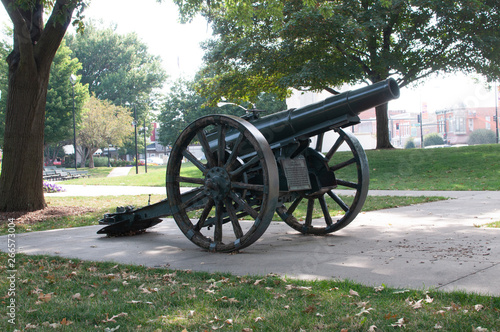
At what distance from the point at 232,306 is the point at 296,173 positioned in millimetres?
2821

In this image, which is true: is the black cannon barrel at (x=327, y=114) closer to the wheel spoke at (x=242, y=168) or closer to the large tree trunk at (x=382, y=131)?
the wheel spoke at (x=242, y=168)

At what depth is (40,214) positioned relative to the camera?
11.0m

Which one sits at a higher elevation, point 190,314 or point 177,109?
point 177,109

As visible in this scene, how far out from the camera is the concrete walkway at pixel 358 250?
462 centimetres

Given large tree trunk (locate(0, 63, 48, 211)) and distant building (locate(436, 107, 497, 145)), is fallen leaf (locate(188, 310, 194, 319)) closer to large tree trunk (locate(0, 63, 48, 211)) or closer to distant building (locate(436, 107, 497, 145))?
large tree trunk (locate(0, 63, 48, 211))

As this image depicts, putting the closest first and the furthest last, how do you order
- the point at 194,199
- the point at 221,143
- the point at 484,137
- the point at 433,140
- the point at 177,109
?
the point at 221,143, the point at 194,199, the point at 177,109, the point at 484,137, the point at 433,140

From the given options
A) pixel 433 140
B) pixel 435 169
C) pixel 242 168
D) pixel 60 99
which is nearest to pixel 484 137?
pixel 433 140

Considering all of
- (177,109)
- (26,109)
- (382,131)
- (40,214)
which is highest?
(177,109)

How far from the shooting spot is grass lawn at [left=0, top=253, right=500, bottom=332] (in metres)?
3.38

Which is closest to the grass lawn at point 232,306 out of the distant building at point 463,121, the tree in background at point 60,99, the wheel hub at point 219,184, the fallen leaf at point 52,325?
the fallen leaf at point 52,325

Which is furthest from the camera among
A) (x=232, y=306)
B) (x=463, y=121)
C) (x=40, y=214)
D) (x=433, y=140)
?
(x=463, y=121)

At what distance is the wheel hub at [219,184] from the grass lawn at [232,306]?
4.80ft

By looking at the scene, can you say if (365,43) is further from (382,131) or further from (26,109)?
(26,109)

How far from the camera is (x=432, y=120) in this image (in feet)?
398
